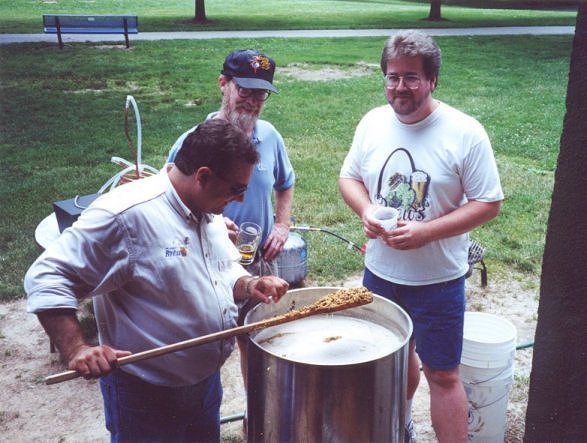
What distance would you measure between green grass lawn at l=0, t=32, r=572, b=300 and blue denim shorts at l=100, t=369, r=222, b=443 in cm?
314

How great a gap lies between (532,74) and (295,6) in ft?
59.4

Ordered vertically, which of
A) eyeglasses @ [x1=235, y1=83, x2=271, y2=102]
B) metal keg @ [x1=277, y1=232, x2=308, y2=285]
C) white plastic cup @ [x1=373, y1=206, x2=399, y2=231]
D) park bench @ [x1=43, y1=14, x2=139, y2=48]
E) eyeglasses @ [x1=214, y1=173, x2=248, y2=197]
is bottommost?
metal keg @ [x1=277, y1=232, x2=308, y2=285]

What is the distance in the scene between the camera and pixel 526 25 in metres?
25.2

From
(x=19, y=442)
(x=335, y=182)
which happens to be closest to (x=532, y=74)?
(x=335, y=182)

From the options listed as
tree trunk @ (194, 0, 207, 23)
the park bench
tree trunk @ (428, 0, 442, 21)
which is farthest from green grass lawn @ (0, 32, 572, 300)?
tree trunk @ (428, 0, 442, 21)

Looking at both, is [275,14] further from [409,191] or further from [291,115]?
[409,191]

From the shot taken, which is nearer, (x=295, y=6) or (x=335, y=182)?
(x=335, y=182)

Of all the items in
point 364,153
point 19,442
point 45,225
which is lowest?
point 19,442

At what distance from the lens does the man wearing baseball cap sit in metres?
3.32

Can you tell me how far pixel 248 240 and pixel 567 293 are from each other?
158cm

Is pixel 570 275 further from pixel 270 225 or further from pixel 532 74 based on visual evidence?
pixel 532 74

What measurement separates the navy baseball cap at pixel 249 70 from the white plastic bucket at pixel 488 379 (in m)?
1.72

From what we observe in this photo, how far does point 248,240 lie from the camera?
10.9 feet

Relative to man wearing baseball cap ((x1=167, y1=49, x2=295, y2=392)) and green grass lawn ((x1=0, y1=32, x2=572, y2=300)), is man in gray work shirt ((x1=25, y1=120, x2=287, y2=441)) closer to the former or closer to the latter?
man wearing baseball cap ((x1=167, y1=49, x2=295, y2=392))
